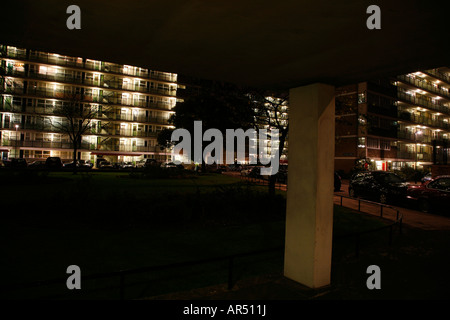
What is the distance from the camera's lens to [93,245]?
7.07m

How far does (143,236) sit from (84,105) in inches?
1973

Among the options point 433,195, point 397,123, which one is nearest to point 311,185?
point 433,195

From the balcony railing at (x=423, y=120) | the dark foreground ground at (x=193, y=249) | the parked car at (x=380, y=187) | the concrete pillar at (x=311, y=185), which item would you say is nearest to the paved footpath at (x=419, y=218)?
the dark foreground ground at (x=193, y=249)

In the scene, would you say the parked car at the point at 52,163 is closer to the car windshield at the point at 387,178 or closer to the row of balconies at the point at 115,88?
the row of balconies at the point at 115,88

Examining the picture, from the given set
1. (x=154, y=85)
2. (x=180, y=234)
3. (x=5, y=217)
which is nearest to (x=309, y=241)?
(x=180, y=234)

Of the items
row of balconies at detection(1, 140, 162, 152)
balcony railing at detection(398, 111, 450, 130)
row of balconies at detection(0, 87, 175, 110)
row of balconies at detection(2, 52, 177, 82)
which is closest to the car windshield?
balcony railing at detection(398, 111, 450, 130)

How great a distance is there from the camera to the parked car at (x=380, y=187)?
13945 mm

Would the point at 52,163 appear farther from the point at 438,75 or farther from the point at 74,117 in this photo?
the point at 438,75

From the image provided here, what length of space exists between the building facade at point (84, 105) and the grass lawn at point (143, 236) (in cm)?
3960

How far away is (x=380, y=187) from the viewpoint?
14.8 m

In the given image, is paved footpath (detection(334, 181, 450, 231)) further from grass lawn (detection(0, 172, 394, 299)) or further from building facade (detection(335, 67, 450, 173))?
building facade (detection(335, 67, 450, 173))

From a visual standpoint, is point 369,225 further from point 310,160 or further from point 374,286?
point 310,160

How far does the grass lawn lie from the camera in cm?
535

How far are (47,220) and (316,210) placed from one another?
28.1 ft
